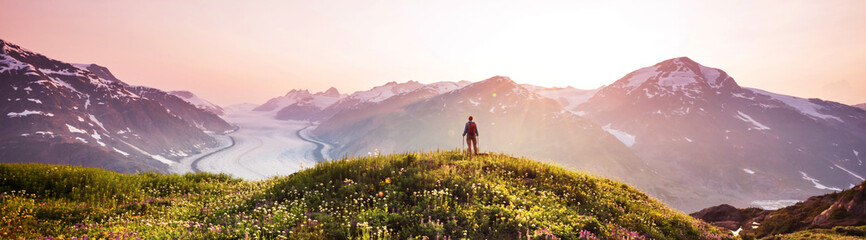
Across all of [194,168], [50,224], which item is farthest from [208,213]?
[194,168]

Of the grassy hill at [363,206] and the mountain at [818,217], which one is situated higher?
the grassy hill at [363,206]

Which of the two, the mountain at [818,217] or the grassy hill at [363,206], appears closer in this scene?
the grassy hill at [363,206]

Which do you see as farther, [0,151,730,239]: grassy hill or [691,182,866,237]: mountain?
[691,182,866,237]: mountain

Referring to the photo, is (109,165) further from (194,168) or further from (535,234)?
(535,234)

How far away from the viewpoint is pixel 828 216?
1202 centimetres

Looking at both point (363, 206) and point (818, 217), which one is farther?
point (818, 217)

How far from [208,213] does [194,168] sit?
784 ft

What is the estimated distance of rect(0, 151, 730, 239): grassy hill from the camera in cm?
703

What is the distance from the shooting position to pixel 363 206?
853 centimetres

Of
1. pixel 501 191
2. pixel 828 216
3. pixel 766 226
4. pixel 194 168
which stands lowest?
pixel 194 168

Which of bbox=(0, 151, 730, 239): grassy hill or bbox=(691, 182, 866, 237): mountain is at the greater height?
bbox=(0, 151, 730, 239): grassy hill

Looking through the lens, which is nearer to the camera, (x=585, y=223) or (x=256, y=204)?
(x=585, y=223)

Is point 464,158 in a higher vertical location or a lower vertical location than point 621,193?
higher

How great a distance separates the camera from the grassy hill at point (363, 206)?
7.03 meters
